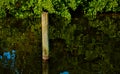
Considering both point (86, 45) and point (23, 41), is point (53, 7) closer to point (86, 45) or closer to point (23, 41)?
point (23, 41)

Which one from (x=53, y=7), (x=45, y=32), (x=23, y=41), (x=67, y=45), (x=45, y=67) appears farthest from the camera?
(x=53, y=7)

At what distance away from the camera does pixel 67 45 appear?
17.2m

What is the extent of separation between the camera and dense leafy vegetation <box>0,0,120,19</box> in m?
21.0

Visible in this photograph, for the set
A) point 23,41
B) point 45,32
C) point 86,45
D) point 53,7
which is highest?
point 53,7

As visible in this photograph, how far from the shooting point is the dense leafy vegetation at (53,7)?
21047 millimetres

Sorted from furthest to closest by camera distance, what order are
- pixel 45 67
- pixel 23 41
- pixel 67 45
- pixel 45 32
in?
1. pixel 23 41
2. pixel 67 45
3. pixel 45 67
4. pixel 45 32

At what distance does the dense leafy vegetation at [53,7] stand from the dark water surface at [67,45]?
1.55 feet

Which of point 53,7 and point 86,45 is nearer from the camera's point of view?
point 86,45

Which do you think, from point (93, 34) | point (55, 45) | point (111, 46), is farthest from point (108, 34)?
point (55, 45)

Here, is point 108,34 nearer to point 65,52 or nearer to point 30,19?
point 65,52

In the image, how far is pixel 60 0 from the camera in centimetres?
2112

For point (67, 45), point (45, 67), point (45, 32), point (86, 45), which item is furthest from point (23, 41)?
point (45, 32)

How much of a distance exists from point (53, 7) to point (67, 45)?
4.49 m

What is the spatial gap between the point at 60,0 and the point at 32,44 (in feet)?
15.6
